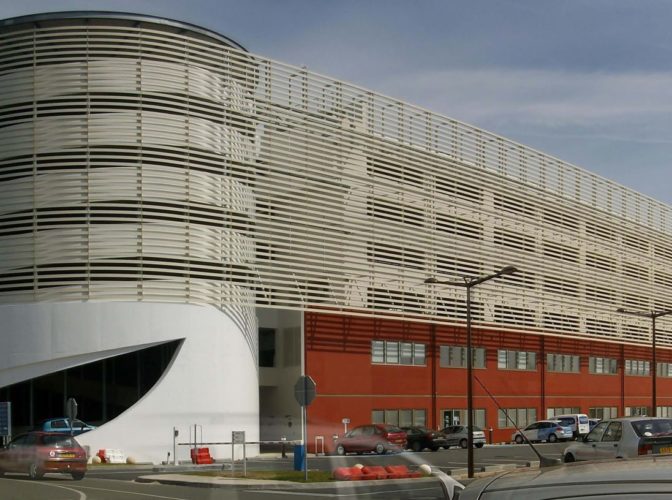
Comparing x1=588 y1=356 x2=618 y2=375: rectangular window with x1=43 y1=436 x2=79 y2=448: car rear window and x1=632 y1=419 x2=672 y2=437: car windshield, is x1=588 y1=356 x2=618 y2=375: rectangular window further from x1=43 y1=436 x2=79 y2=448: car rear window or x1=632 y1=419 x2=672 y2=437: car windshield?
x1=43 y1=436 x2=79 y2=448: car rear window

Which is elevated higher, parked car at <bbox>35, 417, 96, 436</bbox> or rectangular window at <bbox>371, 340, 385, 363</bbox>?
rectangular window at <bbox>371, 340, 385, 363</bbox>

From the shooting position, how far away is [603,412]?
7919cm

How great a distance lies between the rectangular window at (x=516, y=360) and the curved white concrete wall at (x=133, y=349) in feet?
75.5

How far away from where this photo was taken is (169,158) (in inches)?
1938

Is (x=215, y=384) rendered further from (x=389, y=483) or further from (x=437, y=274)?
(x=389, y=483)

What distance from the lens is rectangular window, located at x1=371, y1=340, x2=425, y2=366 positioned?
2296 inches

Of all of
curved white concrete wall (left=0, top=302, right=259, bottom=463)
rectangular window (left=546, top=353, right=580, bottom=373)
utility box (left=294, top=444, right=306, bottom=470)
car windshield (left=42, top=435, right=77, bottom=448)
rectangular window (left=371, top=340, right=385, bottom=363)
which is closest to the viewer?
utility box (left=294, top=444, right=306, bottom=470)

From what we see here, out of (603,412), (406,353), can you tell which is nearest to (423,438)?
(406,353)

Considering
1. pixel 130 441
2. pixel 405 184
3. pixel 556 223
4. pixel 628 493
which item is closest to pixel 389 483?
pixel 628 493

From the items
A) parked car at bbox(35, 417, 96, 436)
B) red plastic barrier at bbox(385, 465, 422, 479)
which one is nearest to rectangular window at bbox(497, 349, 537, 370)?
parked car at bbox(35, 417, 96, 436)

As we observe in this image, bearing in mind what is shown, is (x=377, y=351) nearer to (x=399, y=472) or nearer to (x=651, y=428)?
(x=651, y=428)

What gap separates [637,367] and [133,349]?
4796 cm

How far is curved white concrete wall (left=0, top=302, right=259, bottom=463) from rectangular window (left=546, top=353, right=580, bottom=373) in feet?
95.9

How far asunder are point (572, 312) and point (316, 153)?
26045 millimetres
